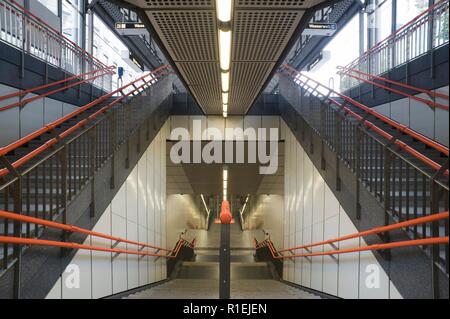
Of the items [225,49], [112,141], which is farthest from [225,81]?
[112,141]

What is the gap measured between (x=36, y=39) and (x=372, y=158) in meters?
7.37

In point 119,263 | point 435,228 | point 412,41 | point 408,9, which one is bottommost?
point 119,263

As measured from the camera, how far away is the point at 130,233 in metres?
7.68

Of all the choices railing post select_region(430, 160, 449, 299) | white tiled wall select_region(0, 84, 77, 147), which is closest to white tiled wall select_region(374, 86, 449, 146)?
railing post select_region(430, 160, 449, 299)

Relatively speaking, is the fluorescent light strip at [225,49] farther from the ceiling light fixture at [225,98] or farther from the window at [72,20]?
the window at [72,20]

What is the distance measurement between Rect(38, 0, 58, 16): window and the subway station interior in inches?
3.9

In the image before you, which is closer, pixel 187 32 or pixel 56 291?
pixel 56 291

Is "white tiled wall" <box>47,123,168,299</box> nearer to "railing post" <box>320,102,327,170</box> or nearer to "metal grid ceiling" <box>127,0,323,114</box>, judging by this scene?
"metal grid ceiling" <box>127,0,323,114</box>

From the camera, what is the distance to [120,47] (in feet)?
53.6

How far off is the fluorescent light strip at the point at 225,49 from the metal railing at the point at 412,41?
2.90m

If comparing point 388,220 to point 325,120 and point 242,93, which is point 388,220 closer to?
point 325,120

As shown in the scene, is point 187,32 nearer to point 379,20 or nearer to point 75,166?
point 75,166
